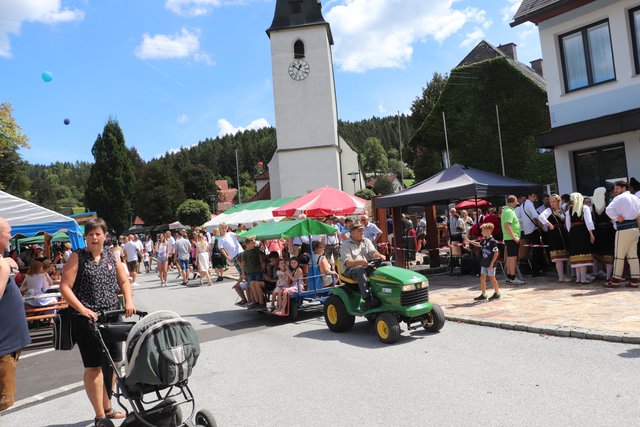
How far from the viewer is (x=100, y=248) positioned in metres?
5.04

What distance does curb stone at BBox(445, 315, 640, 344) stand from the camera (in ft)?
21.4

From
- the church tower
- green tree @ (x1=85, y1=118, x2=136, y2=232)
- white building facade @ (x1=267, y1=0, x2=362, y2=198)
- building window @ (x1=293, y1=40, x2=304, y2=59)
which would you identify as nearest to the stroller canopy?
the church tower

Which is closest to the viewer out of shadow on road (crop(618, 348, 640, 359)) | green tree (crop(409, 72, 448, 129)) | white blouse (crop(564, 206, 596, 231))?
shadow on road (crop(618, 348, 640, 359))

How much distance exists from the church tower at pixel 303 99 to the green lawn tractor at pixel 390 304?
34042 mm

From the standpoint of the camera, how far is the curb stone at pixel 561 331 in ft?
21.4

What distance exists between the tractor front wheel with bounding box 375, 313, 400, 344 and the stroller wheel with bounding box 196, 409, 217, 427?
389 cm

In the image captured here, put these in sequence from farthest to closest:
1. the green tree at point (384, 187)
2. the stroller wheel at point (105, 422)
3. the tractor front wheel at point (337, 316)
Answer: the green tree at point (384, 187)
the tractor front wheel at point (337, 316)
the stroller wheel at point (105, 422)

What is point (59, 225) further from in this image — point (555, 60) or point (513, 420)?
point (555, 60)

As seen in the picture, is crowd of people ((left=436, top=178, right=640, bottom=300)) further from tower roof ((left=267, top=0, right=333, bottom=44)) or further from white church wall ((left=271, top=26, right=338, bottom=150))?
tower roof ((left=267, top=0, right=333, bottom=44))

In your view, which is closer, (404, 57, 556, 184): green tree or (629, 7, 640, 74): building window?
(629, 7, 640, 74): building window

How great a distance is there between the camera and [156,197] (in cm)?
7575

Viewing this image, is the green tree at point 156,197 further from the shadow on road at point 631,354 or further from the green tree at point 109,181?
the shadow on road at point 631,354

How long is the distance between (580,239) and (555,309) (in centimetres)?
295

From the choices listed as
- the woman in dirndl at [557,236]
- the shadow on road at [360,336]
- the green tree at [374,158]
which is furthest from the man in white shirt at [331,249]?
the green tree at [374,158]
